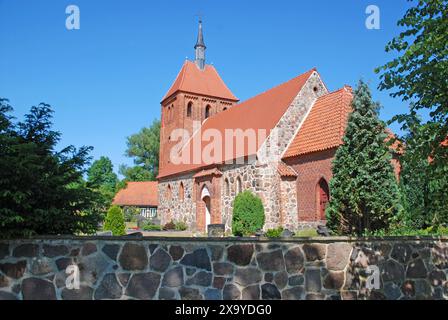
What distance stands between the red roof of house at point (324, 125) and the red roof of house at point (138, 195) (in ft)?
98.9

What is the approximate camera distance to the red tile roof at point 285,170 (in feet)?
63.0

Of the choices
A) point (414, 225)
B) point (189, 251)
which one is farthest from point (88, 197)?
point (414, 225)

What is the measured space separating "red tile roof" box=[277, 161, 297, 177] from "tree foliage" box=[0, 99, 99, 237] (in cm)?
1382

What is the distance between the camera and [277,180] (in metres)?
19.5

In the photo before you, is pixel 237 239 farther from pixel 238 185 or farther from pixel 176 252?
pixel 238 185

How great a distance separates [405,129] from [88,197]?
469cm

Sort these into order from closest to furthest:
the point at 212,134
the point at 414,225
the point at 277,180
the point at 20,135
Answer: the point at 20,135
the point at 414,225
the point at 277,180
the point at 212,134

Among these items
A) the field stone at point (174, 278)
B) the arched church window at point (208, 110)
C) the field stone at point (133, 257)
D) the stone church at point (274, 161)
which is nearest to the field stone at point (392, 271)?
the field stone at point (174, 278)

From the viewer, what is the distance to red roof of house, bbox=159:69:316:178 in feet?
69.2

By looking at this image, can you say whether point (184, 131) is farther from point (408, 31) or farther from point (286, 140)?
point (408, 31)

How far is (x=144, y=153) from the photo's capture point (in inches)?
2314

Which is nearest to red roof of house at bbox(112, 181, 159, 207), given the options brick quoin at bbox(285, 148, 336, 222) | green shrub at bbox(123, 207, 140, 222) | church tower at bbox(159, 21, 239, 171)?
green shrub at bbox(123, 207, 140, 222)

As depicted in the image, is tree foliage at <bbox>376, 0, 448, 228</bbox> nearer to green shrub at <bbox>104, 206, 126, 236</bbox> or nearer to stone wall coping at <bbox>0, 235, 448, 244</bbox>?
stone wall coping at <bbox>0, 235, 448, 244</bbox>

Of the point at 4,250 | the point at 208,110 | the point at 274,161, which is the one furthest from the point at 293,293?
the point at 208,110
